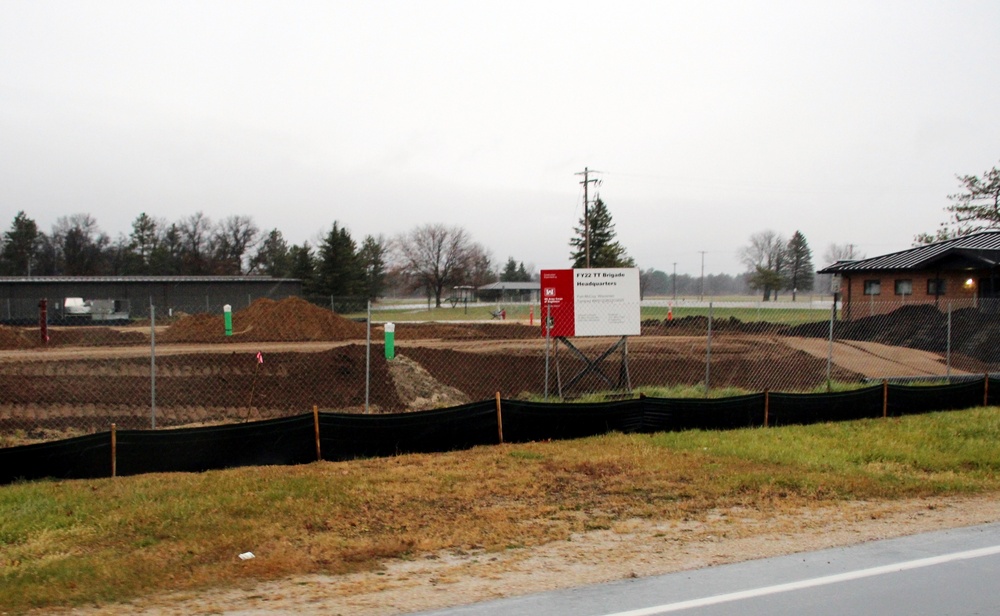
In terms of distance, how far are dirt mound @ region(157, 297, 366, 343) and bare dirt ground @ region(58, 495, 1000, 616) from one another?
2514 centimetres

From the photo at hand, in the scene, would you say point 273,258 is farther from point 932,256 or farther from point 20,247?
point 932,256

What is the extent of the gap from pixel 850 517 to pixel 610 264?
57.1 m

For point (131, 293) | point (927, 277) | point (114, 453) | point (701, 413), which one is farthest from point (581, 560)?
point (131, 293)

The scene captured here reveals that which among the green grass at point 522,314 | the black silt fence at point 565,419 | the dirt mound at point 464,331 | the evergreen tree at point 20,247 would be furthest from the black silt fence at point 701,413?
the evergreen tree at point 20,247

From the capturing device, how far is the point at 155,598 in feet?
17.9

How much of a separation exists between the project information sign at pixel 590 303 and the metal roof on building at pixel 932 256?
869 inches

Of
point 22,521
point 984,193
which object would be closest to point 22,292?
point 22,521

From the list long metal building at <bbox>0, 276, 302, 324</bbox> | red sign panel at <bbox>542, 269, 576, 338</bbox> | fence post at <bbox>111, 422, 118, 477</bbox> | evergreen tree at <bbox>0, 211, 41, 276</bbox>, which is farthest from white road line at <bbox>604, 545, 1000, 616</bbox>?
evergreen tree at <bbox>0, 211, 41, 276</bbox>

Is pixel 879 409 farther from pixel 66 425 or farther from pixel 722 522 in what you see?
pixel 66 425

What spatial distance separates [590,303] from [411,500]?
7.42 meters

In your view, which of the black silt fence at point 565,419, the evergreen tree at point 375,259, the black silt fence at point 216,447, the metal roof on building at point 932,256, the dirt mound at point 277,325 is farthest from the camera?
the evergreen tree at point 375,259

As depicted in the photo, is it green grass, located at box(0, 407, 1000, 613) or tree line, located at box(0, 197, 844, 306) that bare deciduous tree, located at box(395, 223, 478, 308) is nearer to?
tree line, located at box(0, 197, 844, 306)

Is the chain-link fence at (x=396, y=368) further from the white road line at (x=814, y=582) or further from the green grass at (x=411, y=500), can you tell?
the white road line at (x=814, y=582)

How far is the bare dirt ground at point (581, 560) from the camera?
534 cm
